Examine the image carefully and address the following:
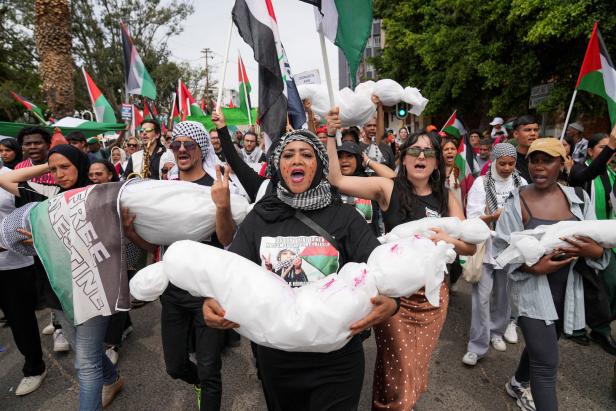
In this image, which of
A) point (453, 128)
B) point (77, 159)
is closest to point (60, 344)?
point (77, 159)

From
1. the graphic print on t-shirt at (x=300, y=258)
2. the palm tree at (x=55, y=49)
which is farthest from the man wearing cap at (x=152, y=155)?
the palm tree at (x=55, y=49)

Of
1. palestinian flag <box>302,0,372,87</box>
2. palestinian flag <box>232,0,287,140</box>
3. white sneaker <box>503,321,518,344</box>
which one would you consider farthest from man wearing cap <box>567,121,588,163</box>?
palestinian flag <box>232,0,287,140</box>

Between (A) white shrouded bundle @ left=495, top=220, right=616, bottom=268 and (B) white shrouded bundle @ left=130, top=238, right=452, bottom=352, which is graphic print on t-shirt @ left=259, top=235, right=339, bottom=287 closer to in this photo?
(B) white shrouded bundle @ left=130, top=238, right=452, bottom=352

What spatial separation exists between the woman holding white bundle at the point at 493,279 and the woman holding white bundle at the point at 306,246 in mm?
2098

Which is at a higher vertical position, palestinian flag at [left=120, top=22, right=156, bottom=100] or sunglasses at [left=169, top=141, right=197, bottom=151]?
palestinian flag at [left=120, top=22, right=156, bottom=100]

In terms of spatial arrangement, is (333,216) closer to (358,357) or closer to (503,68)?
(358,357)

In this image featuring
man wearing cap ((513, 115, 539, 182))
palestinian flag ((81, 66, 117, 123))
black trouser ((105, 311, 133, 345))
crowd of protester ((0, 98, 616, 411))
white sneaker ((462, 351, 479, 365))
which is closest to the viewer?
crowd of protester ((0, 98, 616, 411))

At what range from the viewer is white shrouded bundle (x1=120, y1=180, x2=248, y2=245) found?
A: 7.28ft

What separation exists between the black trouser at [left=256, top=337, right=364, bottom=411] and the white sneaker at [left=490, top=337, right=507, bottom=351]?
252 cm

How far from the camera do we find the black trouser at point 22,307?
126 inches

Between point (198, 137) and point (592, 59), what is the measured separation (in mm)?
4059

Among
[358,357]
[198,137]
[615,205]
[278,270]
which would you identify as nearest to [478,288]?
[615,205]

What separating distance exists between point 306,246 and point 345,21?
1805 mm

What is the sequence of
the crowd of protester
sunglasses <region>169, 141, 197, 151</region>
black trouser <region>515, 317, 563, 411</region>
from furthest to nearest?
sunglasses <region>169, 141, 197, 151</region> → black trouser <region>515, 317, 563, 411</region> → the crowd of protester
